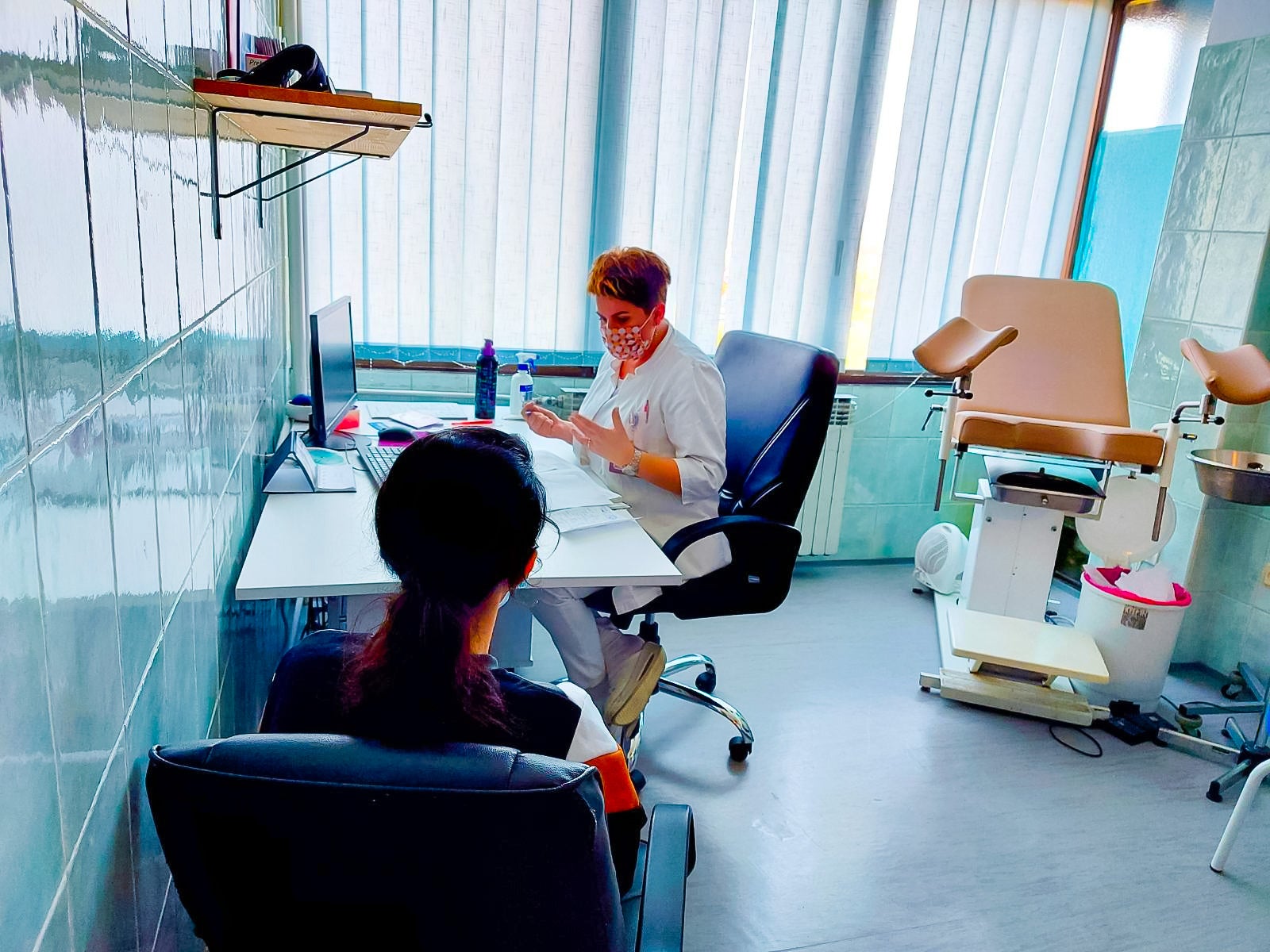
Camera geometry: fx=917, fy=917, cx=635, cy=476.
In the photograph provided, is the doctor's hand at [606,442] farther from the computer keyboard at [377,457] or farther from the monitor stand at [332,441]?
the monitor stand at [332,441]

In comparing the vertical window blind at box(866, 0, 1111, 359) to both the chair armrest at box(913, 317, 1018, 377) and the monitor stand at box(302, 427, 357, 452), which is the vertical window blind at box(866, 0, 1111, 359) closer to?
the chair armrest at box(913, 317, 1018, 377)

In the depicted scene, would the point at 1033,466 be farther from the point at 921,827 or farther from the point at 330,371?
the point at 330,371

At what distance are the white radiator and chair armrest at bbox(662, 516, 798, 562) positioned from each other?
140cm

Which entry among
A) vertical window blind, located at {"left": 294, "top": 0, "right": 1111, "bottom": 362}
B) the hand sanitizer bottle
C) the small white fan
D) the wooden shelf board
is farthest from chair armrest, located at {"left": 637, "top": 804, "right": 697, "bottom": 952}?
the small white fan

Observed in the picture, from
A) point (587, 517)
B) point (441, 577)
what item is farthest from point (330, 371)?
point (441, 577)

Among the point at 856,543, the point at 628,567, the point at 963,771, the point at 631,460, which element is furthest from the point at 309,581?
the point at 856,543

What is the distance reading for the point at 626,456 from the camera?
84.4 inches

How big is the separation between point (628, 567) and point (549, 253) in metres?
1.77

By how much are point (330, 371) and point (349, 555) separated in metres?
0.72

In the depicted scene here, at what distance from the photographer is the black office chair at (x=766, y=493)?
7.09ft

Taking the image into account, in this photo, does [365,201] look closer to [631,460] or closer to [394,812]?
[631,460]

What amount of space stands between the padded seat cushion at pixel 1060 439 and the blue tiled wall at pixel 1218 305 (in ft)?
1.61

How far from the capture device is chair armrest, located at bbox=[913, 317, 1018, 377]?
2648mm

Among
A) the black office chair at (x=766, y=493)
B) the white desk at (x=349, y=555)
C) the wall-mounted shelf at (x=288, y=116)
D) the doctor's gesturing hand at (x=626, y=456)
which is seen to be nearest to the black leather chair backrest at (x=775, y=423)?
the black office chair at (x=766, y=493)
